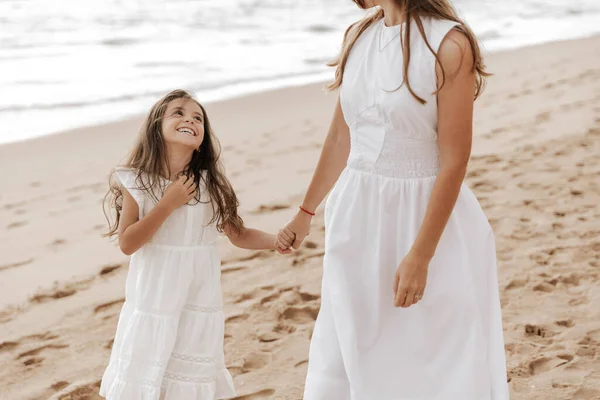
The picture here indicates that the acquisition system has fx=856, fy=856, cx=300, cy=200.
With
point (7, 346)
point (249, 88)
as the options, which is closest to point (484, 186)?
point (7, 346)

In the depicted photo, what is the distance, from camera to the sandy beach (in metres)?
3.83

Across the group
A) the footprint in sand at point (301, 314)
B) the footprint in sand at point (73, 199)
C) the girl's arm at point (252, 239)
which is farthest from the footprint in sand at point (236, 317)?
the footprint in sand at point (73, 199)

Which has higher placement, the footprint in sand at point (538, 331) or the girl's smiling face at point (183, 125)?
the girl's smiling face at point (183, 125)

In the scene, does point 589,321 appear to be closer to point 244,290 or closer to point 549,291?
point 549,291

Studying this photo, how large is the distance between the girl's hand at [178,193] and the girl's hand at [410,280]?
2.60ft

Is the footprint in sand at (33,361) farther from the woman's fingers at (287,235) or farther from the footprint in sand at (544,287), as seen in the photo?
the footprint in sand at (544,287)

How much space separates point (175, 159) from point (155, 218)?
245mm

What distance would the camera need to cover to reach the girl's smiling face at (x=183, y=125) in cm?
282

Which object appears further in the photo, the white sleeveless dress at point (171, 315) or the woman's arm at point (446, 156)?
the white sleeveless dress at point (171, 315)

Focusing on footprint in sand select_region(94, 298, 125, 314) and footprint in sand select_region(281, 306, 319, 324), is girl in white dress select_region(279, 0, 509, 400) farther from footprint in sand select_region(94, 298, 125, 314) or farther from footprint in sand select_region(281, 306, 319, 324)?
footprint in sand select_region(94, 298, 125, 314)

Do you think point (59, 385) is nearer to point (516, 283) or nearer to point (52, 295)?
point (52, 295)

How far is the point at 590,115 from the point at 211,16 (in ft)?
33.2

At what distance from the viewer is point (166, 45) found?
12.9m

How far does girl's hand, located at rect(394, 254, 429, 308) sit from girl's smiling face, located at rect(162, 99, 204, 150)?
869 millimetres
